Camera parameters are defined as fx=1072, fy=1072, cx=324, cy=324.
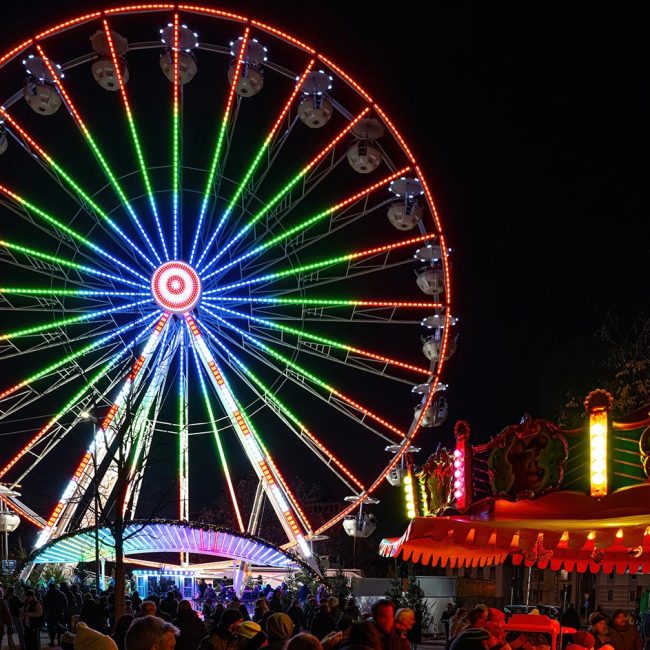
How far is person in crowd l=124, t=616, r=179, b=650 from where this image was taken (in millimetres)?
4723

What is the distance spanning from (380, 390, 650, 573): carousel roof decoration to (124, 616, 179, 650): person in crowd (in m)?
7.41

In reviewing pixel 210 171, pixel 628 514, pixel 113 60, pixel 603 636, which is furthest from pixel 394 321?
pixel 603 636

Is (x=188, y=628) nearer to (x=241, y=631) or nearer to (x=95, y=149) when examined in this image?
(x=241, y=631)

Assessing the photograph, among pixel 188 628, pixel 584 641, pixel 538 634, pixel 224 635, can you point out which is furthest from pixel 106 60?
pixel 584 641

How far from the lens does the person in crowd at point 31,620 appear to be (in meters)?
16.5

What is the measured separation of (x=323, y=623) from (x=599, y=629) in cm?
306

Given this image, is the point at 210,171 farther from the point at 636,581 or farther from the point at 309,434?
the point at 636,581

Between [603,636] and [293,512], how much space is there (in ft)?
50.9

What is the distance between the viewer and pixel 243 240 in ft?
75.6

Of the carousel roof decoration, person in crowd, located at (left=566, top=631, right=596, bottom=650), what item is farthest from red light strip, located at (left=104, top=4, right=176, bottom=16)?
person in crowd, located at (left=566, top=631, right=596, bottom=650)

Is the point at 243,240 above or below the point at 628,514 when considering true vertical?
above

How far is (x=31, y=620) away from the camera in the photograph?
650 inches

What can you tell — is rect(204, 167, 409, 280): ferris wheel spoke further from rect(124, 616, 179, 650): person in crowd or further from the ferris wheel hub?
rect(124, 616, 179, 650): person in crowd

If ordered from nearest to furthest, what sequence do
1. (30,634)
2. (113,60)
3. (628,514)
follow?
1. (628,514)
2. (30,634)
3. (113,60)
